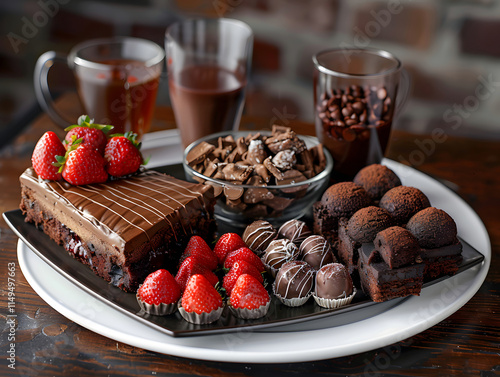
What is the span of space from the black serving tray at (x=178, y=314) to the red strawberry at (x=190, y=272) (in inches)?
3.1

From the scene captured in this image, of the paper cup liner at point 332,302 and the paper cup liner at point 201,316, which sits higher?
the paper cup liner at point 201,316

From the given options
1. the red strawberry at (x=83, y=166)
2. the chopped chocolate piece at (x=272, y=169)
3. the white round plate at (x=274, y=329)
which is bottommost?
the white round plate at (x=274, y=329)

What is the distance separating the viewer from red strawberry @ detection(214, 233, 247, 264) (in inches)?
53.8

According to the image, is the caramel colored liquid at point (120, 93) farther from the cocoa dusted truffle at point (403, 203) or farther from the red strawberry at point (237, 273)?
the cocoa dusted truffle at point (403, 203)

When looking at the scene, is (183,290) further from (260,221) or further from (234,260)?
(260,221)

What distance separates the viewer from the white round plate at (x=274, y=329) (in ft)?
3.60

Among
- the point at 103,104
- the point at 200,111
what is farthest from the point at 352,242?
the point at 103,104

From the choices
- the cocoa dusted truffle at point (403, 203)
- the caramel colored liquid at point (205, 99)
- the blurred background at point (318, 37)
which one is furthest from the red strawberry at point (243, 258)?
the blurred background at point (318, 37)

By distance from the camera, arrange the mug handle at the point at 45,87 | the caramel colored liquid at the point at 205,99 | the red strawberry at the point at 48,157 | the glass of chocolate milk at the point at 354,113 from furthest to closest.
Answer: the mug handle at the point at 45,87 → the caramel colored liquid at the point at 205,99 → the glass of chocolate milk at the point at 354,113 → the red strawberry at the point at 48,157

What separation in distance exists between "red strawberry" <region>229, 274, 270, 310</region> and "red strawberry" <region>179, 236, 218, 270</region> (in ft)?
0.46

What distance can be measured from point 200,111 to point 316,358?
1.01 metres

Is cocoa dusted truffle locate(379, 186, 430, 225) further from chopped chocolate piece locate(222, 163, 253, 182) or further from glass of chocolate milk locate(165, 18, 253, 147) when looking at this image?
glass of chocolate milk locate(165, 18, 253, 147)

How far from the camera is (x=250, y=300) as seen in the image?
1.16 metres

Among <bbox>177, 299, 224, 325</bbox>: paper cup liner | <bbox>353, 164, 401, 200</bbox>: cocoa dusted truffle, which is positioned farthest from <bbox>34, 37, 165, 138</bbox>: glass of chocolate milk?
<bbox>177, 299, 224, 325</bbox>: paper cup liner
